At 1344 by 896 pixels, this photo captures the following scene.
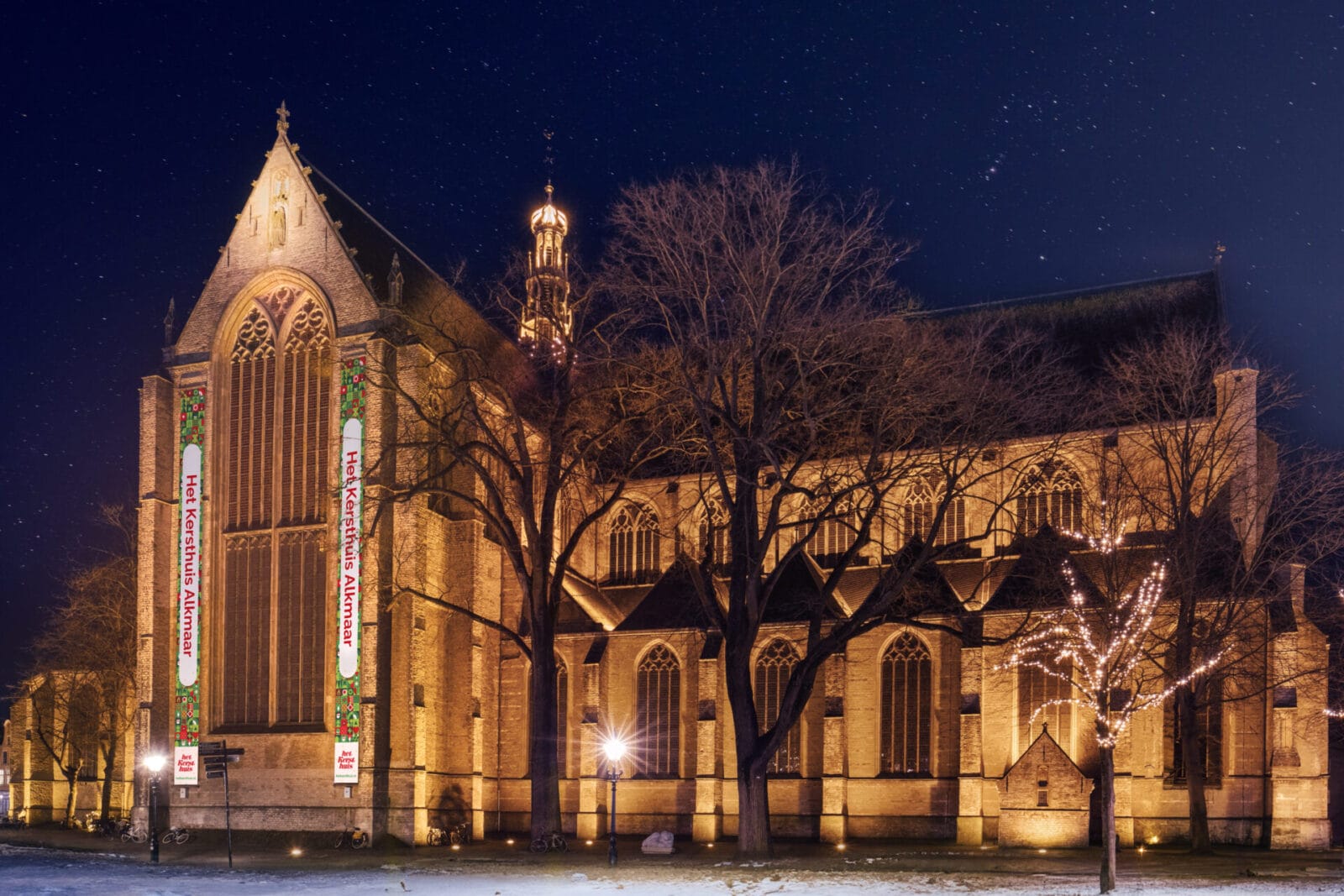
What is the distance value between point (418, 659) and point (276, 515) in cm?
622

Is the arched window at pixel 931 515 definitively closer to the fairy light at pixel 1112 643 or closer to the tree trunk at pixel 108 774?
the fairy light at pixel 1112 643

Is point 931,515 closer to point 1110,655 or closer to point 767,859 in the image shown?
point 767,859

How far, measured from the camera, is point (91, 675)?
56.0 meters

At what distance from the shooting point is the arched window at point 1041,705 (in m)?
37.4

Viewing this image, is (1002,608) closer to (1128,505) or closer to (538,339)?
(1128,505)

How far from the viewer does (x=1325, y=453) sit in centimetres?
3250

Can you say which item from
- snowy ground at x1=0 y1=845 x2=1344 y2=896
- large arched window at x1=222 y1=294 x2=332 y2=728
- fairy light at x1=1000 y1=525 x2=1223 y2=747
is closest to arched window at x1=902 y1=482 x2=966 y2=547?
fairy light at x1=1000 y1=525 x2=1223 y2=747

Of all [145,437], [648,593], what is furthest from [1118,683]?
[145,437]

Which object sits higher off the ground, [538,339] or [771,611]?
[538,339]

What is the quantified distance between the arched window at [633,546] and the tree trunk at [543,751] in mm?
11823

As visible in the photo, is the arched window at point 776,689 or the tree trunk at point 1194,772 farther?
the arched window at point 776,689

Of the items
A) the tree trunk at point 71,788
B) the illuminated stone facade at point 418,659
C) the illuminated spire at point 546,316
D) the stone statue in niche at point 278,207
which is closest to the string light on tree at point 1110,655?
the illuminated stone facade at point 418,659

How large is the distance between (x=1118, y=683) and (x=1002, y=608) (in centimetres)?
1267

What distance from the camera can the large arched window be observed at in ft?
133
